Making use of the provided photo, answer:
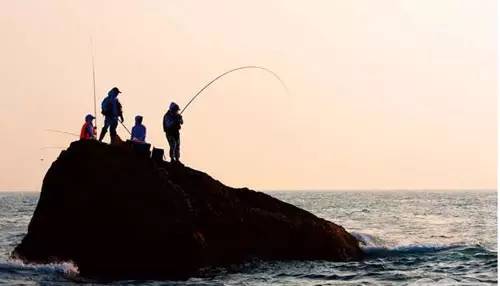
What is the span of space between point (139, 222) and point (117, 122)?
8.88 ft

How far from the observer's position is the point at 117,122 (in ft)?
64.7

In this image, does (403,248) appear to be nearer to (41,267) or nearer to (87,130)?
(87,130)

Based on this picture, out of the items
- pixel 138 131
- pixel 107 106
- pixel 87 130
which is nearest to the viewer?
pixel 107 106

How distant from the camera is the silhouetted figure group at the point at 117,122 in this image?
63.6ft

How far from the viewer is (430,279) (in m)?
19.1

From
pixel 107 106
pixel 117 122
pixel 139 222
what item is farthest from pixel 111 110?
pixel 139 222

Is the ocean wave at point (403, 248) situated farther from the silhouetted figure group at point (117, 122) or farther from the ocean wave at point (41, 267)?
the ocean wave at point (41, 267)

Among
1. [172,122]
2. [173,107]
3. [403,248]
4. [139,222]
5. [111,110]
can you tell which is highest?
[173,107]

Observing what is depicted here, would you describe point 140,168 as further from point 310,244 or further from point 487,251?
point 487,251

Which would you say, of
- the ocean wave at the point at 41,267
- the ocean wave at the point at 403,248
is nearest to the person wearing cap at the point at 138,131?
the ocean wave at the point at 41,267

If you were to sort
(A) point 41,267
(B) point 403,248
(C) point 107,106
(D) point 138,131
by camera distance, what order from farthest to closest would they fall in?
(B) point 403,248, (D) point 138,131, (C) point 107,106, (A) point 41,267

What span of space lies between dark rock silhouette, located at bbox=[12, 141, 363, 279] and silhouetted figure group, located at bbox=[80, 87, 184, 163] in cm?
47

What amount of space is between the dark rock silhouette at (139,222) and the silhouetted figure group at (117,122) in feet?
1.53

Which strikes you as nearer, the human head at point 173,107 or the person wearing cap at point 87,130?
the person wearing cap at point 87,130
